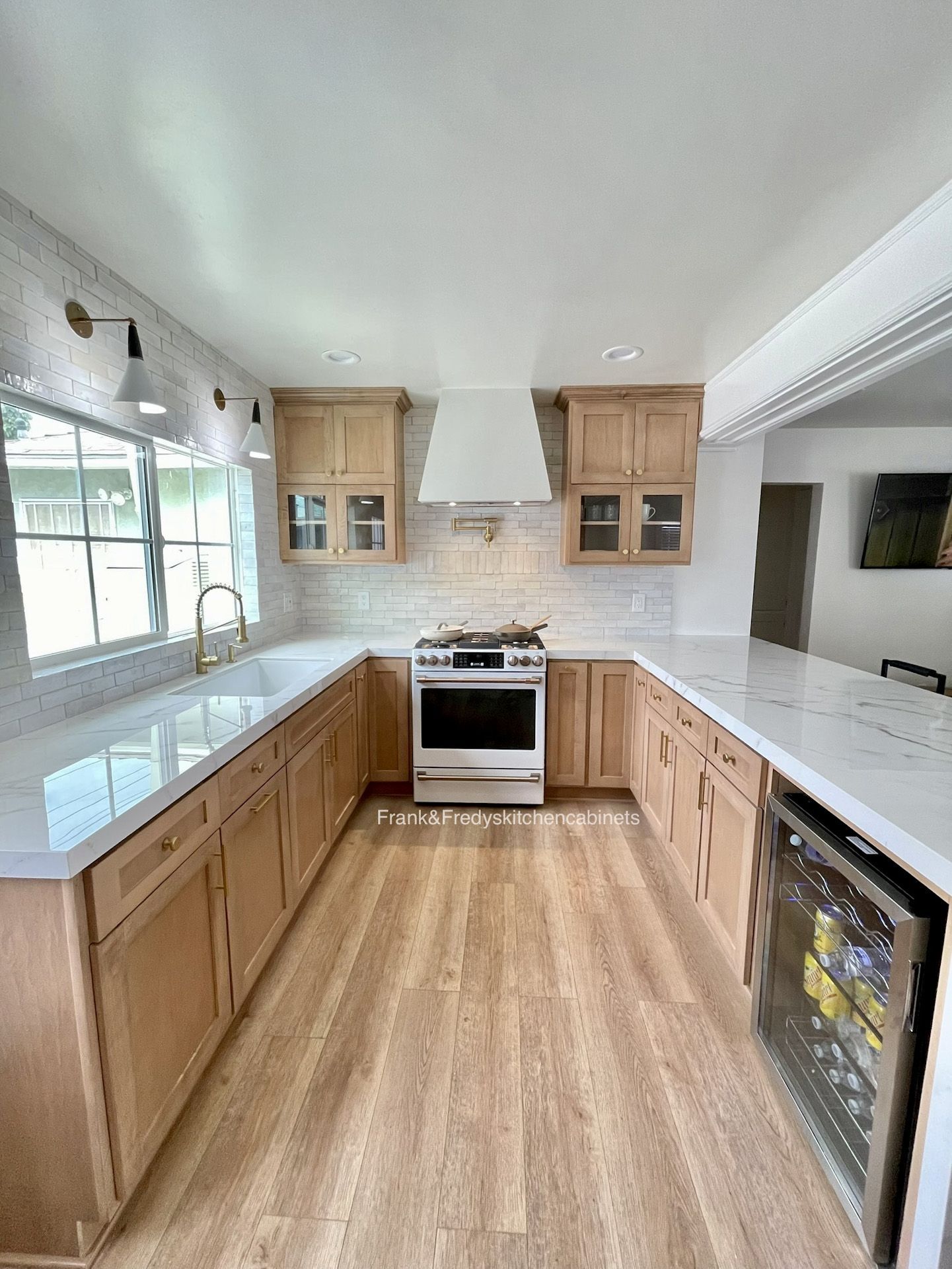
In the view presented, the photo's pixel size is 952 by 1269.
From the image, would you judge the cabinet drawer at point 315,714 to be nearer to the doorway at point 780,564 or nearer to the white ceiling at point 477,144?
the white ceiling at point 477,144

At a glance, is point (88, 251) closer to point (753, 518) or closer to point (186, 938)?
point (186, 938)

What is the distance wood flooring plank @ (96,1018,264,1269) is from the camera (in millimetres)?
1065

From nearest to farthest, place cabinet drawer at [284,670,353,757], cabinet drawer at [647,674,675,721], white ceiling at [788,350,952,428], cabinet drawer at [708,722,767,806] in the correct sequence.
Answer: cabinet drawer at [708,722,767,806], cabinet drawer at [284,670,353,757], cabinet drawer at [647,674,675,721], white ceiling at [788,350,952,428]

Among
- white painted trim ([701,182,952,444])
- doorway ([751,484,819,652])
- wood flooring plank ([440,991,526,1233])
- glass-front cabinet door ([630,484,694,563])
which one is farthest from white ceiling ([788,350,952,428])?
wood flooring plank ([440,991,526,1233])

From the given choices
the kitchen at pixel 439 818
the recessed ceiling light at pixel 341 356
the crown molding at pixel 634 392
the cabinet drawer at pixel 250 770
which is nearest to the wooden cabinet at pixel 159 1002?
the kitchen at pixel 439 818

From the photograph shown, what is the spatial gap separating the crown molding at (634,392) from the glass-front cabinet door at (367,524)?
1.23m

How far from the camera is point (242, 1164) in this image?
121 centimetres

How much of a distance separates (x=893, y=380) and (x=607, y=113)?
2578 millimetres

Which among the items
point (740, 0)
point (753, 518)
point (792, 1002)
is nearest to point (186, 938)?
point (792, 1002)

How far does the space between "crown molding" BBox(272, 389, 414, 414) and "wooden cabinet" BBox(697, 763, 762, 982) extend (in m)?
2.61

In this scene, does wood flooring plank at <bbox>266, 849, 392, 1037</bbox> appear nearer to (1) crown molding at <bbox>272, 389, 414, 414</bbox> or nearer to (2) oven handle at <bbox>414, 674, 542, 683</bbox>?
(2) oven handle at <bbox>414, 674, 542, 683</bbox>

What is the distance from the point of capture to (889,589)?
4.04 meters

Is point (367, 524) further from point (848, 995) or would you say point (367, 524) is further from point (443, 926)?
point (848, 995)

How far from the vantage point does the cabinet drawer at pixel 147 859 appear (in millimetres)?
965
